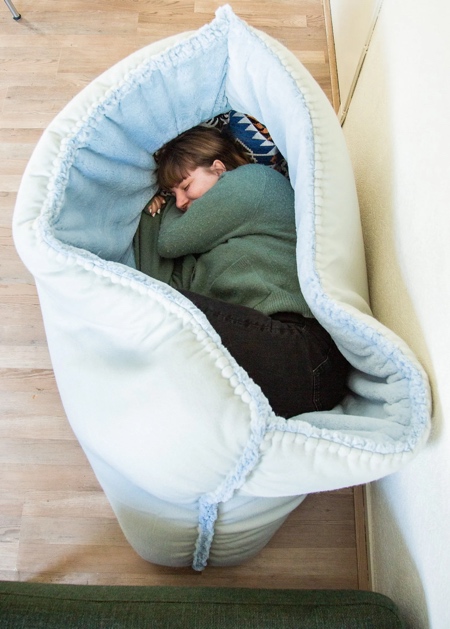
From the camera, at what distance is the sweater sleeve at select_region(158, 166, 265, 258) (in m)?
1.16

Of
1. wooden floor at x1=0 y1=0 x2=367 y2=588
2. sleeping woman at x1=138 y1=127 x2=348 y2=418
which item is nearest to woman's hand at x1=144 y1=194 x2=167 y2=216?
sleeping woman at x1=138 y1=127 x2=348 y2=418

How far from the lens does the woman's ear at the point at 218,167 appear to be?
1273 millimetres

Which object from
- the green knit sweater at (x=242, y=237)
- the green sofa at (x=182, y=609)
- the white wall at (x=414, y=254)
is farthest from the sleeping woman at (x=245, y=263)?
the green sofa at (x=182, y=609)

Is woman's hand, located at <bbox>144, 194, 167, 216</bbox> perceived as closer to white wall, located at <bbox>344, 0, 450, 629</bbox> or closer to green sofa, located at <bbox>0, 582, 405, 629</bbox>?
white wall, located at <bbox>344, 0, 450, 629</bbox>

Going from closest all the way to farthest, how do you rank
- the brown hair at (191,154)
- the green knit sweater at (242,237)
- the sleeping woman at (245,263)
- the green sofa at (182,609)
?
the green sofa at (182,609) < the sleeping woman at (245,263) < the green knit sweater at (242,237) < the brown hair at (191,154)

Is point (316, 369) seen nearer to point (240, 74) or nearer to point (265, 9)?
point (240, 74)

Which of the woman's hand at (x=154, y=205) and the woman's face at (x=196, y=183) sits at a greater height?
the woman's face at (x=196, y=183)

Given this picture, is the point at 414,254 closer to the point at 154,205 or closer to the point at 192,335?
the point at 192,335

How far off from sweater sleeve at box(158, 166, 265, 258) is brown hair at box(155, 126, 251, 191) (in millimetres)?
91

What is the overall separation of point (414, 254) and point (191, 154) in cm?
63

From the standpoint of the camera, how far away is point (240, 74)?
110 centimetres

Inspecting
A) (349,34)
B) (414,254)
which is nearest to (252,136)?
(349,34)

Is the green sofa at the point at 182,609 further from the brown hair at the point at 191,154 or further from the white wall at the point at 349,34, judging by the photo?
the white wall at the point at 349,34

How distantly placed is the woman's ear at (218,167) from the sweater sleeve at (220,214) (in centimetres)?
7
